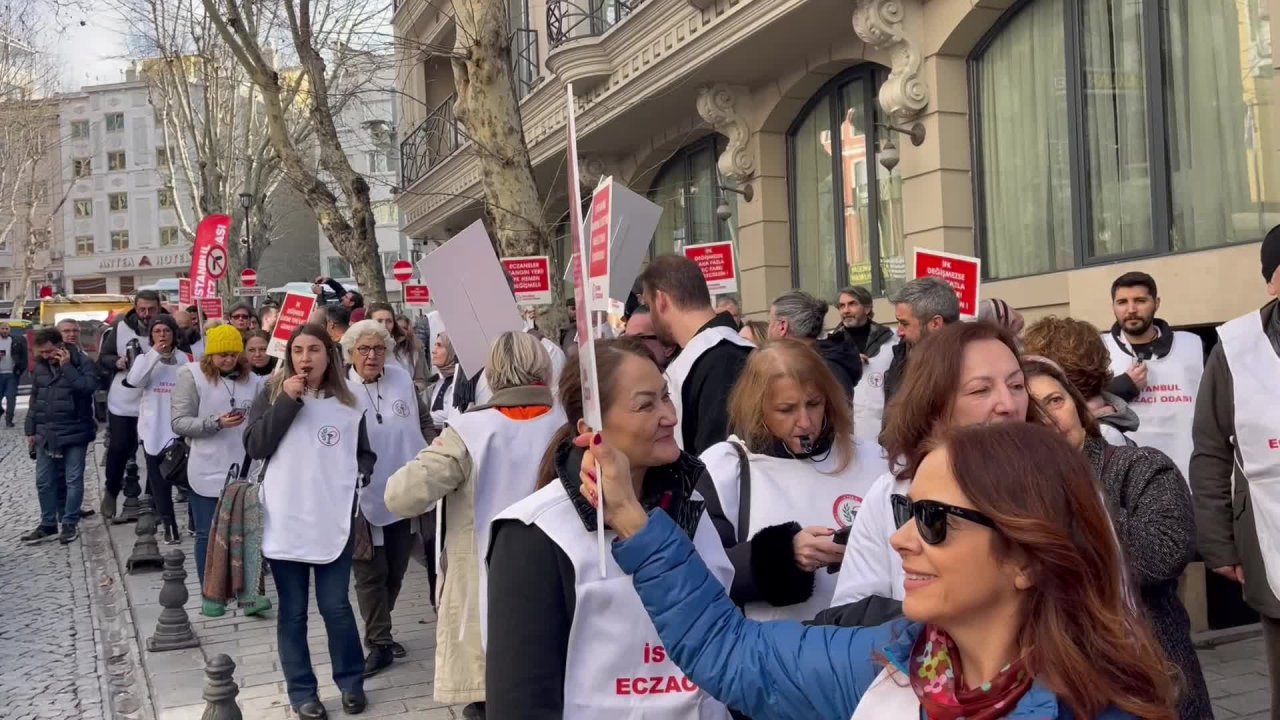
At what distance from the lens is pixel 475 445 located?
194 inches

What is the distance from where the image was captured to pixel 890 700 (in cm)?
172

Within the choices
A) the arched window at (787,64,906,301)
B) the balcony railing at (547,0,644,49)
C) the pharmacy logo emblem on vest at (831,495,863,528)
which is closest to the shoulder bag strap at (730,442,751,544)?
the pharmacy logo emblem on vest at (831,495,863,528)

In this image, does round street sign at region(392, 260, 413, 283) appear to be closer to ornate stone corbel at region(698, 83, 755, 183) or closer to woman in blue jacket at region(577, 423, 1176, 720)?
ornate stone corbel at region(698, 83, 755, 183)

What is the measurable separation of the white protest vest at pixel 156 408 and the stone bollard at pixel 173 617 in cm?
332

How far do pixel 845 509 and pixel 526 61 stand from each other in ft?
54.3

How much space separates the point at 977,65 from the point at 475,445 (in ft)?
23.8

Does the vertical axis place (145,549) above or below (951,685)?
below

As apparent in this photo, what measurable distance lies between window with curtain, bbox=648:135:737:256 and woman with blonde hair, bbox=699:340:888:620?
11.3 meters

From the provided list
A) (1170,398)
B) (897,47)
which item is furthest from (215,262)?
(1170,398)

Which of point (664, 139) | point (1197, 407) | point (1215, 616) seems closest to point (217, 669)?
point (1197, 407)

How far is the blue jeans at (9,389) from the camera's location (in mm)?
23312

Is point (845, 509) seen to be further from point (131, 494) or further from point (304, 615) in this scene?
point (131, 494)

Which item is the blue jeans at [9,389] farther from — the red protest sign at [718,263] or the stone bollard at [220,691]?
the stone bollard at [220,691]

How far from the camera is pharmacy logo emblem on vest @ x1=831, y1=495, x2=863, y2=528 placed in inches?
129
